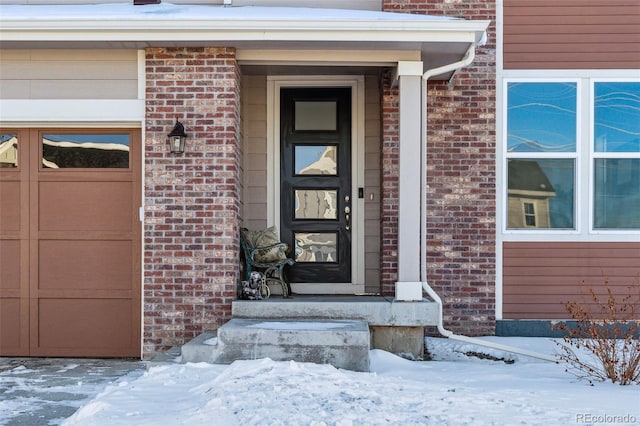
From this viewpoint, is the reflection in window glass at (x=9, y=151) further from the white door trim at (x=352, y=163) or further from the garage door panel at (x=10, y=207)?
the white door trim at (x=352, y=163)

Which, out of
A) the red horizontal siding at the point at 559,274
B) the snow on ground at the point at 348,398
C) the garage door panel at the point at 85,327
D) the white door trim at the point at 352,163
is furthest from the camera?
the white door trim at the point at 352,163

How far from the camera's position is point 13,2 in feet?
21.8

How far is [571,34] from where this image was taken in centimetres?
691

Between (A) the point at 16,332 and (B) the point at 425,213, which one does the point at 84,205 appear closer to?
(A) the point at 16,332

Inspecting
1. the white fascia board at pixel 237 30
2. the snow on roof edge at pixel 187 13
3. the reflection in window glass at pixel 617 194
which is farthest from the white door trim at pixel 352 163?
the reflection in window glass at pixel 617 194

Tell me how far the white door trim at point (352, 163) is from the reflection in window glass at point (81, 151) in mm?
1558

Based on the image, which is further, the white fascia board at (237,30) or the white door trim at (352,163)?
the white door trim at (352,163)

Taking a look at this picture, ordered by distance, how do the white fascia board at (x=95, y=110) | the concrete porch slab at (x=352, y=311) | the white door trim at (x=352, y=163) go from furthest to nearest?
the white door trim at (x=352, y=163) < the white fascia board at (x=95, y=110) < the concrete porch slab at (x=352, y=311)

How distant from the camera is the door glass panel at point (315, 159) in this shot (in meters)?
7.15

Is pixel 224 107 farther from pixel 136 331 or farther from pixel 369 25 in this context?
pixel 136 331

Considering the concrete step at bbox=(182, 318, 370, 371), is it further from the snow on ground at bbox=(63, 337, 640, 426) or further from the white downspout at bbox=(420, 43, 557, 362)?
the white downspout at bbox=(420, 43, 557, 362)

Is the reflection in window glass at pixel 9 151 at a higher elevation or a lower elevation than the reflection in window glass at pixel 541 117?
lower

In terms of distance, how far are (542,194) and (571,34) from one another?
1706mm

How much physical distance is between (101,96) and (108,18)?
2.61 feet
